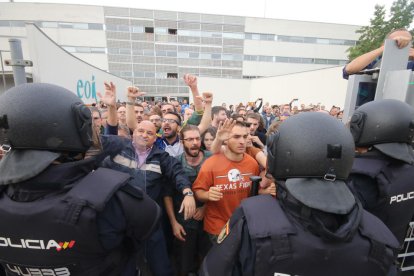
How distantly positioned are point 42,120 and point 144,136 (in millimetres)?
1464

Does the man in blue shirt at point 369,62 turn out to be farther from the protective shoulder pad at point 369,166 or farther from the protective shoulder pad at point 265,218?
the protective shoulder pad at point 265,218

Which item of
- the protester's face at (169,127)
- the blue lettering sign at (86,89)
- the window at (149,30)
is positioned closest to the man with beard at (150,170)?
the protester's face at (169,127)

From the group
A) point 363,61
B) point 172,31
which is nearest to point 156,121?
point 363,61

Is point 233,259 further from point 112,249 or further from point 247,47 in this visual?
point 247,47

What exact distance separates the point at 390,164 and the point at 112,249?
2086 millimetres

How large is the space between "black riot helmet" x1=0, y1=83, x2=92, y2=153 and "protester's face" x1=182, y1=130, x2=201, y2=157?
169 cm

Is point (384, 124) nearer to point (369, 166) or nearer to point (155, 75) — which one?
point (369, 166)

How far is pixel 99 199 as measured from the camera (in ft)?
3.75

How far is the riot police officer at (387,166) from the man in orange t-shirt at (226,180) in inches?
41.9

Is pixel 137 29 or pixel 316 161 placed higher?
pixel 137 29

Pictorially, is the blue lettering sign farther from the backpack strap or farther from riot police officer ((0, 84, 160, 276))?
the backpack strap

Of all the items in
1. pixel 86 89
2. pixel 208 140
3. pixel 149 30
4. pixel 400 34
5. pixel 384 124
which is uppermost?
pixel 149 30

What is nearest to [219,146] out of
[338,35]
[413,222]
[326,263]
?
[326,263]

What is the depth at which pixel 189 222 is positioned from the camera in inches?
108
